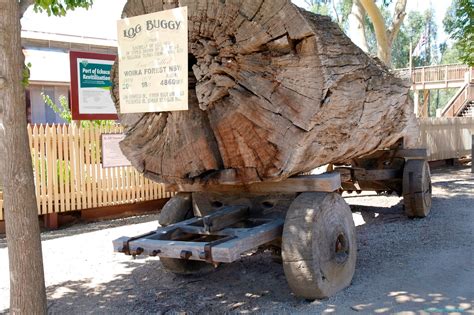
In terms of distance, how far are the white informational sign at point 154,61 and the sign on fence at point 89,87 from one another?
4.97 meters

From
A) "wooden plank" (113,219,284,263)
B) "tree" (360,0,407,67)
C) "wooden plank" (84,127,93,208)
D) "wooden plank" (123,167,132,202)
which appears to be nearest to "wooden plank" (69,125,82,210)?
"wooden plank" (84,127,93,208)

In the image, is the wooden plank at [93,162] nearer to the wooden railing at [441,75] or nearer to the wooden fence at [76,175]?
the wooden fence at [76,175]

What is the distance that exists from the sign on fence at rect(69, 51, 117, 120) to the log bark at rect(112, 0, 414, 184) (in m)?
4.77

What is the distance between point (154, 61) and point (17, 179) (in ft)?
4.35

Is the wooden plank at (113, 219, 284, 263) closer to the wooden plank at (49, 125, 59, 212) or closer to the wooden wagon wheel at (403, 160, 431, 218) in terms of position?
the wooden wagon wheel at (403, 160, 431, 218)

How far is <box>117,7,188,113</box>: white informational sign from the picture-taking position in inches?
150

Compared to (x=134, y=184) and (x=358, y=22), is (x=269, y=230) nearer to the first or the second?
(x=134, y=184)

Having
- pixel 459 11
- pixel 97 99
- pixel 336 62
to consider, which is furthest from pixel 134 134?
pixel 459 11

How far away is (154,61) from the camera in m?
3.99

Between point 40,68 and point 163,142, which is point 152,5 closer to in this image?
point 163,142

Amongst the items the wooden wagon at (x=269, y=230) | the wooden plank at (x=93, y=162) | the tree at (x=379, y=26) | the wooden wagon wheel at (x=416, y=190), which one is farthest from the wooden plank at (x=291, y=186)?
the tree at (x=379, y=26)

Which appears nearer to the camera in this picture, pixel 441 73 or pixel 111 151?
pixel 111 151

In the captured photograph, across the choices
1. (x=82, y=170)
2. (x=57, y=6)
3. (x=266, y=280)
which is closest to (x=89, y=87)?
(x=82, y=170)

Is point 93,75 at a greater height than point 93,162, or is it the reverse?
point 93,75
